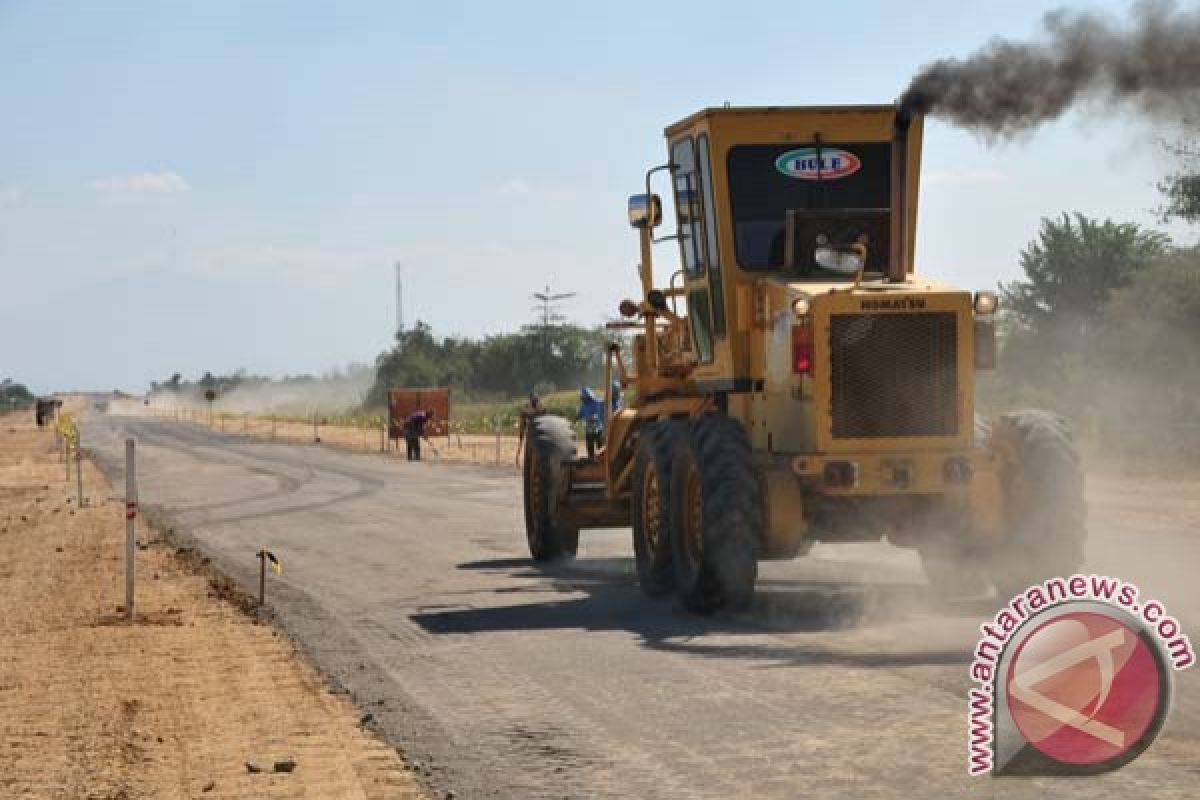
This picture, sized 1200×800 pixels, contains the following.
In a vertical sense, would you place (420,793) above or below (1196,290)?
below

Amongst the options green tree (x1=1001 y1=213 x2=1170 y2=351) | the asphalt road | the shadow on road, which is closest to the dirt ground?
the asphalt road

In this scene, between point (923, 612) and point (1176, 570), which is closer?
point (923, 612)

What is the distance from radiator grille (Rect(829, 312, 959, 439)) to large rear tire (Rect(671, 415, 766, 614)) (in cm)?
80

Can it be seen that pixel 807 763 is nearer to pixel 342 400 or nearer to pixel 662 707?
pixel 662 707

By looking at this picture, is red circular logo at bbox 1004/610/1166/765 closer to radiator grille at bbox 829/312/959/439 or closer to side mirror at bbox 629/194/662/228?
radiator grille at bbox 829/312/959/439

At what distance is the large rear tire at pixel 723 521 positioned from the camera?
13523mm

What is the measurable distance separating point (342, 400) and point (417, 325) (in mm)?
35493

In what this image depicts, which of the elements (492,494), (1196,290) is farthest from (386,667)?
(1196,290)

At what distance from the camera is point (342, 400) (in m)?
189

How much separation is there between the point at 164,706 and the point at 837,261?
6.37m

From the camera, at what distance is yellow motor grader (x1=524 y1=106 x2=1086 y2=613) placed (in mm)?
13742

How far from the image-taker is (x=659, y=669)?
11461mm

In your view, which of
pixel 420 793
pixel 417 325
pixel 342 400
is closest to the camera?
pixel 420 793

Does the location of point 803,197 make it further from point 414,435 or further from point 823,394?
point 414,435
